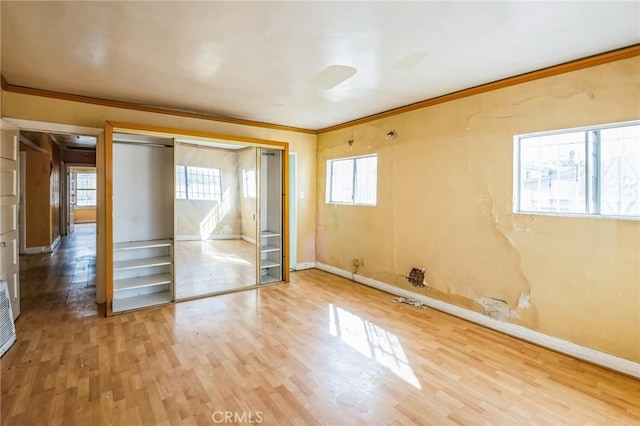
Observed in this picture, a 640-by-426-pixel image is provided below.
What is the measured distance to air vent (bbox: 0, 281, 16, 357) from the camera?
270 cm

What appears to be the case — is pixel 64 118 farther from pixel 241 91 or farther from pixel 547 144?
pixel 547 144

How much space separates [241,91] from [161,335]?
2.70 m

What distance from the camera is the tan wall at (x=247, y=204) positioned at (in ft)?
15.1

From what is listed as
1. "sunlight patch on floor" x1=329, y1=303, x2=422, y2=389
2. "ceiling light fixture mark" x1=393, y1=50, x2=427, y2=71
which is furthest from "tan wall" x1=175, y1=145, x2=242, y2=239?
"ceiling light fixture mark" x1=393, y1=50, x2=427, y2=71

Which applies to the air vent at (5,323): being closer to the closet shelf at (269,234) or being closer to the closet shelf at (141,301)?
the closet shelf at (141,301)

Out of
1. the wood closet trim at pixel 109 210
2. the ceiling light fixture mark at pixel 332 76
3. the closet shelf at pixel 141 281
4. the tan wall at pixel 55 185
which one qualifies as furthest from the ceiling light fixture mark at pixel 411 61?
the tan wall at pixel 55 185

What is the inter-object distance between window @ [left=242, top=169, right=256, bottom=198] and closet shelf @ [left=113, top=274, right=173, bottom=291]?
5.06 feet

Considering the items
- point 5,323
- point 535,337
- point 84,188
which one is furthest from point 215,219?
point 84,188

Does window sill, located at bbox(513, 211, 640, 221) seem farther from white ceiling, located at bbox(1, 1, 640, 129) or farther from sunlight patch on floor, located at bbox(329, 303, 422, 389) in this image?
sunlight patch on floor, located at bbox(329, 303, 422, 389)

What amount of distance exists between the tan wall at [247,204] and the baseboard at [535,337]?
7.17ft

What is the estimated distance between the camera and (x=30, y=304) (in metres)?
3.82

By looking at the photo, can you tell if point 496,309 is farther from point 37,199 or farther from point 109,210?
point 37,199

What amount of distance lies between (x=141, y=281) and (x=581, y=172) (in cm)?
487

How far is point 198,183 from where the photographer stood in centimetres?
439
